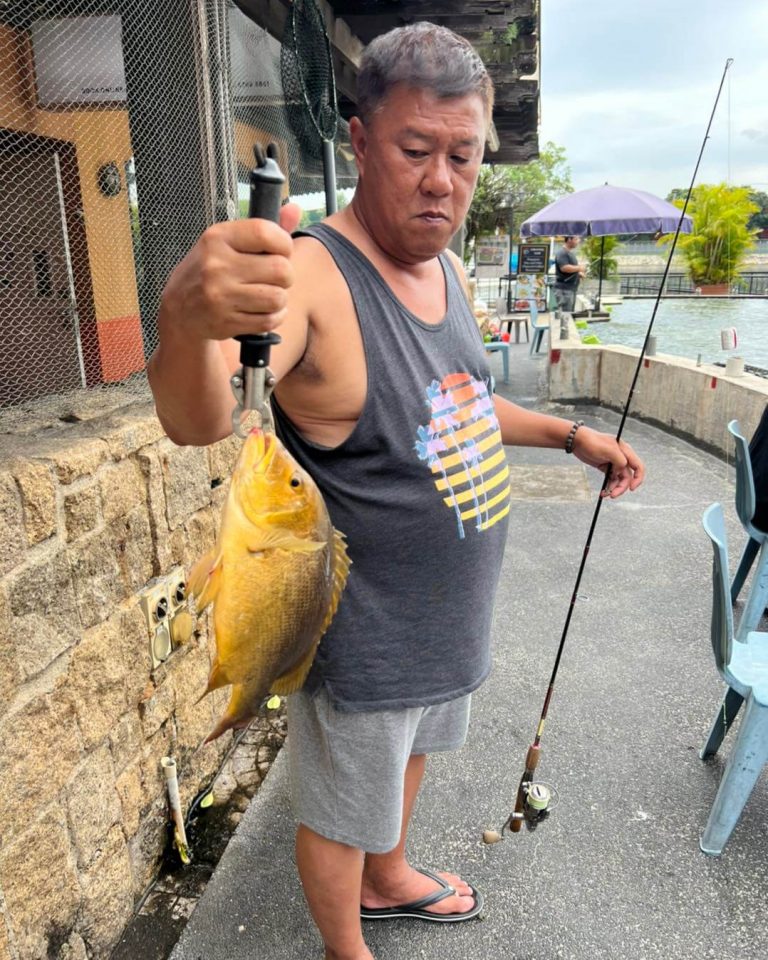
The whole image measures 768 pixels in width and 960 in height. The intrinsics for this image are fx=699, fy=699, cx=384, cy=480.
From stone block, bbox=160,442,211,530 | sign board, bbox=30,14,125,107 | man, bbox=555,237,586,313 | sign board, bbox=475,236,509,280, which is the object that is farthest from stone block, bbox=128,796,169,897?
sign board, bbox=475,236,509,280

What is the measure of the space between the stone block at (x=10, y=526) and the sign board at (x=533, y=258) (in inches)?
728

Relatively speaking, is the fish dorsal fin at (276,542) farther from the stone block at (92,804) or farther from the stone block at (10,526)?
the stone block at (92,804)

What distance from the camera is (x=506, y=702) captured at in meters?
3.31

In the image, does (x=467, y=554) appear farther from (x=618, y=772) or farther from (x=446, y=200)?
(x=618, y=772)

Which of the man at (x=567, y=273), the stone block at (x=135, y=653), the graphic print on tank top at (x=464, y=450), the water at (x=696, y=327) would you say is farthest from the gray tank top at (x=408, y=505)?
the man at (x=567, y=273)

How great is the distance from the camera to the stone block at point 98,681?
1.85 m

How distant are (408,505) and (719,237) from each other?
144 feet

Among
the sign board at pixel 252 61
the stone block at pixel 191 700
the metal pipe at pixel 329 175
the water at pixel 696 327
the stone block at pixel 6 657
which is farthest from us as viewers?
the water at pixel 696 327

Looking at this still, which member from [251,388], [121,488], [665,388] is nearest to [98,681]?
[121,488]

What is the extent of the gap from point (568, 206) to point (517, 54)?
9387 millimetres

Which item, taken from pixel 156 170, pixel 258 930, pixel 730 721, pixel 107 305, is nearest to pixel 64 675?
pixel 258 930

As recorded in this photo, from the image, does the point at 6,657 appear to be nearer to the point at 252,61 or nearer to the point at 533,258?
the point at 252,61

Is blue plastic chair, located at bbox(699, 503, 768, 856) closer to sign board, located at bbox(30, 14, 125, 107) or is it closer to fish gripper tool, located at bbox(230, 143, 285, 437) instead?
fish gripper tool, located at bbox(230, 143, 285, 437)

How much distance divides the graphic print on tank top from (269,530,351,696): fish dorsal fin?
0.29 metres
